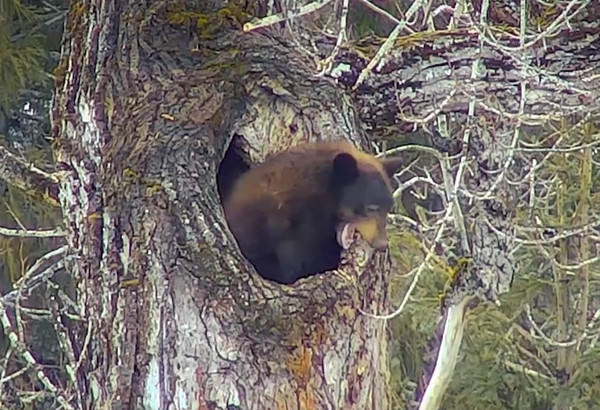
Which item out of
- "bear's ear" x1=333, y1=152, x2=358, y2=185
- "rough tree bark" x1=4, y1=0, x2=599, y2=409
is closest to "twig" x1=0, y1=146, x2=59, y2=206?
"rough tree bark" x1=4, y1=0, x2=599, y2=409

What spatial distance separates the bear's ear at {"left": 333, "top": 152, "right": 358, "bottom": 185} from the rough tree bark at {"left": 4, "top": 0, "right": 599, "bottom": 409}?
1.52ft

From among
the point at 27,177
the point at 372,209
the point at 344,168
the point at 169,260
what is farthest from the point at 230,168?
the point at 169,260

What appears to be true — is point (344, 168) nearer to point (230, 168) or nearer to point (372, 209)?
point (372, 209)

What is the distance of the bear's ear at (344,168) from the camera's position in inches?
144

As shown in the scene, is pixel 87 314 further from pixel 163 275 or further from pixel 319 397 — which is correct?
pixel 319 397

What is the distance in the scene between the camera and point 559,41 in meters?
3.30

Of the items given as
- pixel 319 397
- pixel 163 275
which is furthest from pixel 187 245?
Answer: pixel 319 397

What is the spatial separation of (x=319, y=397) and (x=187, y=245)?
1.93 ft

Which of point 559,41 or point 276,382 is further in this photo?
point 559,41

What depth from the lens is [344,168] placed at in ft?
12.2

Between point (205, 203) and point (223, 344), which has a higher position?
point (205, 203)

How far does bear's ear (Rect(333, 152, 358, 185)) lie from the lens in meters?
3.65

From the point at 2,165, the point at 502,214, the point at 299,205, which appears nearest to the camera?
the point at 2,165

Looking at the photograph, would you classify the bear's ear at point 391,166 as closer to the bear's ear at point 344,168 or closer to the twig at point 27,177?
the bear's ear at point 344,168
